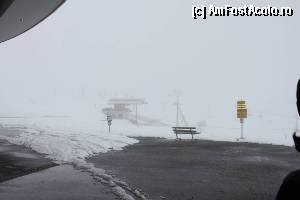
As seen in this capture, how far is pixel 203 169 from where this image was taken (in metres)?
11.9

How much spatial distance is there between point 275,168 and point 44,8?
9061mm

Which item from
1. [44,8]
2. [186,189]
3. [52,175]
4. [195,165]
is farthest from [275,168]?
[44,8]

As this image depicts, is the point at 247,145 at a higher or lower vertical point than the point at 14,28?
lower

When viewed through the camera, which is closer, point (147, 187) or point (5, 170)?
point (147, 187)

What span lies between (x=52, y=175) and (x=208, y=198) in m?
4.36

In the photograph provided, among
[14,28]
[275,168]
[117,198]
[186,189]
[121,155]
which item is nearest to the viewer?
[117,198]

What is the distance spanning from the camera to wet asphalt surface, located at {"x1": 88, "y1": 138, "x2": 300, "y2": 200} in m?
8.99

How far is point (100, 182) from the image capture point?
9.70m

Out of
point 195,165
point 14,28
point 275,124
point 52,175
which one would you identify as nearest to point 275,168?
point 195,165

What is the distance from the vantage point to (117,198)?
8141 mm

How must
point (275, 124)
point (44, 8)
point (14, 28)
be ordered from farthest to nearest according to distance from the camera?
point (275, 124) → point (14, 28) → point (44, 8)

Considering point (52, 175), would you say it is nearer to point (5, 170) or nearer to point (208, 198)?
point (5, 170)

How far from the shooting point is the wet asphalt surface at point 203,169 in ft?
29.5

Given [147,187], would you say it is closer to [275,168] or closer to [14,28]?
[275,168]
